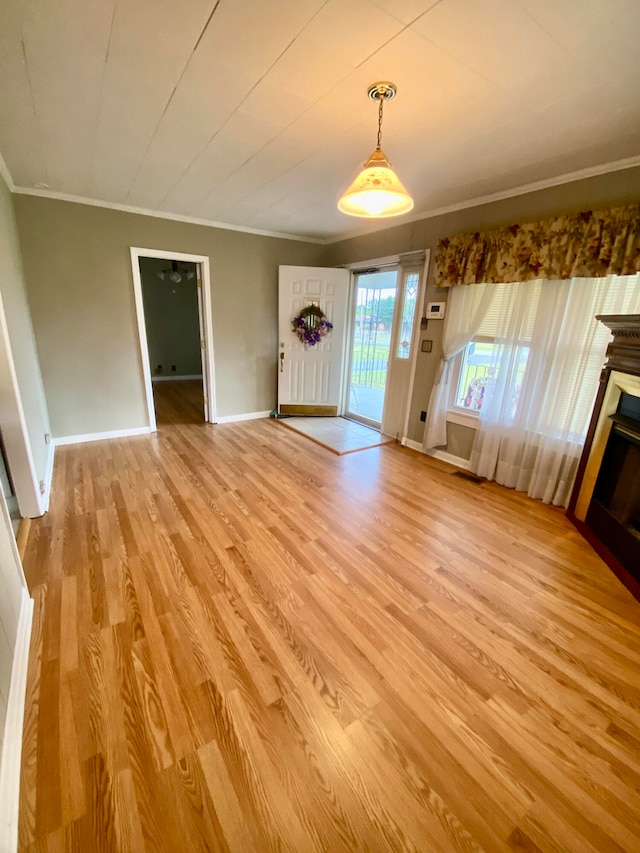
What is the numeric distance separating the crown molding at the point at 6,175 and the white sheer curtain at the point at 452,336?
12.4 feet

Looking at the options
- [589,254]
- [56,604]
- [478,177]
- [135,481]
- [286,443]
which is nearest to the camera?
[56,604]

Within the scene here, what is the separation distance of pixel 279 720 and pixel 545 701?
3.43 ft

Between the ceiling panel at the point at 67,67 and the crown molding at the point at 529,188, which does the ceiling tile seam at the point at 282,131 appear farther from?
the crown molding at the point at 529,188

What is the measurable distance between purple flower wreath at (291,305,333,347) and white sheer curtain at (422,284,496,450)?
1816 mm

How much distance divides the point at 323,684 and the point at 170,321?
728cm

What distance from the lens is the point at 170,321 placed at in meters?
7.01

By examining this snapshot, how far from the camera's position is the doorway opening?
4737mm

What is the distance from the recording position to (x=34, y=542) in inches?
82.7

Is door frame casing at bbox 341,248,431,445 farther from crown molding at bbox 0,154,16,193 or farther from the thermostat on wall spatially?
crown molding at bbox 0,154,16,193

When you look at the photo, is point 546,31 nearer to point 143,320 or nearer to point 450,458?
point 450,458

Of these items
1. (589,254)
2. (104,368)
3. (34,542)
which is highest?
(589,254)

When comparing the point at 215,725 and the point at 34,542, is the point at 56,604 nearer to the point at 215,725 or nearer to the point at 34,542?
the point at 34,542

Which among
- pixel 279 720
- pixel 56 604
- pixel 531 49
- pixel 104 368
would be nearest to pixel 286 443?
pixel 104 368

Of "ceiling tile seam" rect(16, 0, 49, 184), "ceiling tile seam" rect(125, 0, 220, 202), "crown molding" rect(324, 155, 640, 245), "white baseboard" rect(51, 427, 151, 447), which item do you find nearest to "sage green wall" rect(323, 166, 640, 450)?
"crown molding" rect(324, 155, 640, 245)
